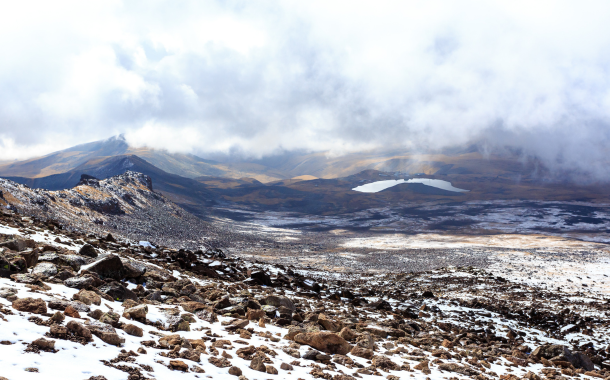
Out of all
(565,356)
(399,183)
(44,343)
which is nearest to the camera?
(44,343)

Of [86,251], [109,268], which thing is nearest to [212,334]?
[109,268]

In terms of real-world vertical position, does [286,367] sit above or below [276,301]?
above

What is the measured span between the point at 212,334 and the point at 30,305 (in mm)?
2953

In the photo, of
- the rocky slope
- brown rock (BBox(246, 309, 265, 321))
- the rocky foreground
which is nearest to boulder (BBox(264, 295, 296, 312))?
the rocky foreground

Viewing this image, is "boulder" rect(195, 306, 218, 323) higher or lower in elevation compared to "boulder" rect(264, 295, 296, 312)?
higher

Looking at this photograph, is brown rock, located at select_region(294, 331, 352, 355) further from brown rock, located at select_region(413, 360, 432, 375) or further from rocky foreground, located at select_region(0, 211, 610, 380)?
brown rock, located at select_region(413, 360, 432, 375)

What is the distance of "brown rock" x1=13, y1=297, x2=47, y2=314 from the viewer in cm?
515

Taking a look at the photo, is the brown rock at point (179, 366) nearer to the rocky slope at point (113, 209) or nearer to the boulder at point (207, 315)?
the boulder at point (207, 315)

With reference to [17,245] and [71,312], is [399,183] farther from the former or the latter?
[71,312]

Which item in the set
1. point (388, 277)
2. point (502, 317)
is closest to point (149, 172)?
point (388, 277)

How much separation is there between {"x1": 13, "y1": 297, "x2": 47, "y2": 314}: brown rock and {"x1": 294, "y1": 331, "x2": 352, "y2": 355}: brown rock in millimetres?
4440

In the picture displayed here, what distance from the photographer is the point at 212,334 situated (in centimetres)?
679

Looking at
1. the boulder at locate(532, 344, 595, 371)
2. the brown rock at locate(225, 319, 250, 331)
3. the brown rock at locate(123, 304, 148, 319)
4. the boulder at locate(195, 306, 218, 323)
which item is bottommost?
the boulder at locate(532, 344, 595, 371)

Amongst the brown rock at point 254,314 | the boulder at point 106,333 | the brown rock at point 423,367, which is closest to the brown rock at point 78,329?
the boulder at point 106,333
